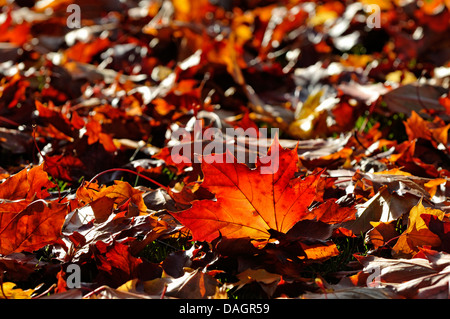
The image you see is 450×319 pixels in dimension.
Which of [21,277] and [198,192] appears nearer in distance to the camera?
[21,277]

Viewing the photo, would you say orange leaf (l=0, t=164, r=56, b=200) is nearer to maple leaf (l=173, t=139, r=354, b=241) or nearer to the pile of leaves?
the pile of leaves

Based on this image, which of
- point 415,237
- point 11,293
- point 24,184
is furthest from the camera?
point 24,184

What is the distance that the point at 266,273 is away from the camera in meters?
1.19

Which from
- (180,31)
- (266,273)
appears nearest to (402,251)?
(266,273)

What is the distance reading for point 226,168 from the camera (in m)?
1.17

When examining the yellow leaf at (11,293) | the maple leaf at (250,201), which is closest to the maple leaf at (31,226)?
the yellow leaf at (11,293)

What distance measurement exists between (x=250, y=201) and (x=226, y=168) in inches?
4.2

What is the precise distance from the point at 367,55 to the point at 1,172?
7.49 feet

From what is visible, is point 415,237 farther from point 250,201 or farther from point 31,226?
point 31,226

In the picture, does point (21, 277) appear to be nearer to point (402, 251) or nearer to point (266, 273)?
point (266, 273)

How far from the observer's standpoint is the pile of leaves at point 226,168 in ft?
A: 3.87

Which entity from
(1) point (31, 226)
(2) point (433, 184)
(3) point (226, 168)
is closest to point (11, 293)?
(1) point (31, 226)

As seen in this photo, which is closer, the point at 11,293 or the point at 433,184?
the point at 11,293
